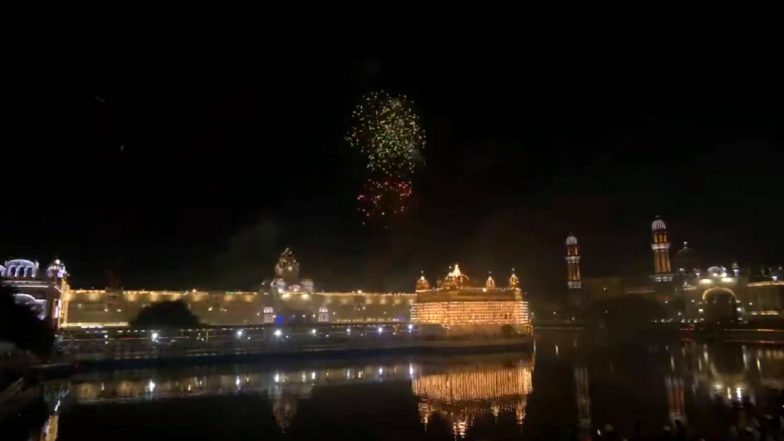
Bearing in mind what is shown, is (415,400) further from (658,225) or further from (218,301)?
(658,225)

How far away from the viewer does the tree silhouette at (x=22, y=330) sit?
24.5m

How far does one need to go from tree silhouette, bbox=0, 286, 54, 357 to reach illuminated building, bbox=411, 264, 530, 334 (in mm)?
22574

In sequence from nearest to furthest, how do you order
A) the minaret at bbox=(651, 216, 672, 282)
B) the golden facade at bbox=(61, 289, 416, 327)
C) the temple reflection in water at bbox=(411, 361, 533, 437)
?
the temple reflection in water at bbox=(411, 361, 533, 437)
the golden facade at bbox=(61, 289, 416, 327)
the minaret at bbox=(651, 216, 672, 282)

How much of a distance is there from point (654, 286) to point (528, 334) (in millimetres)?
50666

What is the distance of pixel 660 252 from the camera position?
8581 centimetres

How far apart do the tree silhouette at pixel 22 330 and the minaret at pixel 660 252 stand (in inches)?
2985

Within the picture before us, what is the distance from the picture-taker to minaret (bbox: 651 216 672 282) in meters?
84.2

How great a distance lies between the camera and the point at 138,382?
23266 millimetres

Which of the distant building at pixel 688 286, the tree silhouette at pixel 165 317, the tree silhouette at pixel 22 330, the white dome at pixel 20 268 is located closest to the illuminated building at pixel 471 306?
the tree silhouette at pixel 165 317

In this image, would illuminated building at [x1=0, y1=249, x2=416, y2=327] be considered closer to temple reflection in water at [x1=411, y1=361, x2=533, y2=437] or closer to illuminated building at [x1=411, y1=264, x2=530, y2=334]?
illuminated building at [x1=411, y1=264, x2=530, y2=334]

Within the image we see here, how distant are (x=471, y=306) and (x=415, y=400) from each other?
81.2 ft

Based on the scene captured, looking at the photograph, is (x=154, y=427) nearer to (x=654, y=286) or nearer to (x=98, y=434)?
(x=98, y=434)

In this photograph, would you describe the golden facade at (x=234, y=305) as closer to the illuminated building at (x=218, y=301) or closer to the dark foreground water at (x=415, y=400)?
the illuminated building at (x=218, y=301)

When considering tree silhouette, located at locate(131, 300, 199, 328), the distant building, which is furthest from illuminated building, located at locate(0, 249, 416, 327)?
the distant building
